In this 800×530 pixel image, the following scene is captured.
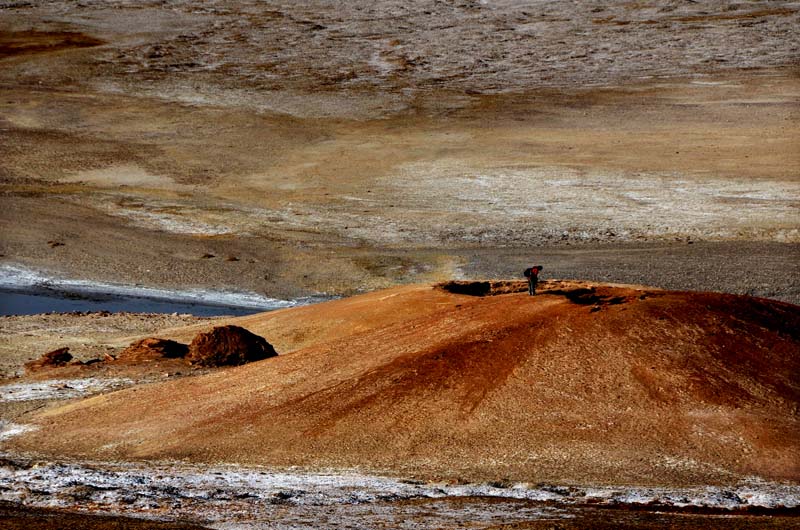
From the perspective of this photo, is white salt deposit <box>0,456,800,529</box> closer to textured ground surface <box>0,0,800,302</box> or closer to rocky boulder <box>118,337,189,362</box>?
rocky boulder <box>118,337,189,362</box>

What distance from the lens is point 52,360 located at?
13.1 metres

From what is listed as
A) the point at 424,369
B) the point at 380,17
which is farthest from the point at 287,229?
the point at 380,17

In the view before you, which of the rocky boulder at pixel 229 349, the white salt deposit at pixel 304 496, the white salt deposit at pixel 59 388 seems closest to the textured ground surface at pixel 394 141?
the rocky boulder at pixel 229 349

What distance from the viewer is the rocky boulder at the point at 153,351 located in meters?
12.8

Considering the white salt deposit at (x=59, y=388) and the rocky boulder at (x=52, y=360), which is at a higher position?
the white salt deposit at (x=59, y=388)

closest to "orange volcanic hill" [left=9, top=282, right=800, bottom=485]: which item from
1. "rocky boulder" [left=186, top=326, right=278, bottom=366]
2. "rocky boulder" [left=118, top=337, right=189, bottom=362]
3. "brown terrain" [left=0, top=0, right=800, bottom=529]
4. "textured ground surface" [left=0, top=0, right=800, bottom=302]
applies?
"brown terrain" [left=0, top=0, right=800, bottom=529]

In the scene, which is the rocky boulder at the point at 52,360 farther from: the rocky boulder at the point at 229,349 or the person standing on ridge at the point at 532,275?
the person standing on ridge at the point at 532,275

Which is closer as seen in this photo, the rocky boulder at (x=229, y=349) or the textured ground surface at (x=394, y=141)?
the rocky boulder at (x=229, y=349)

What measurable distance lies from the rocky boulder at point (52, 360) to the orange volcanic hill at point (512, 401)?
7.28ft

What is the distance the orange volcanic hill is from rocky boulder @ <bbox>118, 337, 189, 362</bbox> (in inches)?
73.3

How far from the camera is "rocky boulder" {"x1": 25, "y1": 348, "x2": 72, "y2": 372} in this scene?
1291 centimetres

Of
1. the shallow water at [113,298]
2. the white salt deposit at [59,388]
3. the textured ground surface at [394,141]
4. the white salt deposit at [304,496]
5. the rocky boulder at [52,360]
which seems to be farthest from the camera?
the textured ground surface at [394,141]

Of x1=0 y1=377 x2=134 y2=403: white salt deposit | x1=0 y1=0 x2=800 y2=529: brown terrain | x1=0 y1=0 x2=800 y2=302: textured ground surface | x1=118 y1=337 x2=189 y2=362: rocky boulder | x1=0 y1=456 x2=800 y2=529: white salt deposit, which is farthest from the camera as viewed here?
x1=0 y1=0 x2=800 y2=302: textured ground surface

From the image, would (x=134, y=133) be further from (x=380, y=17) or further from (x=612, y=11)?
(x=612, y=11)
